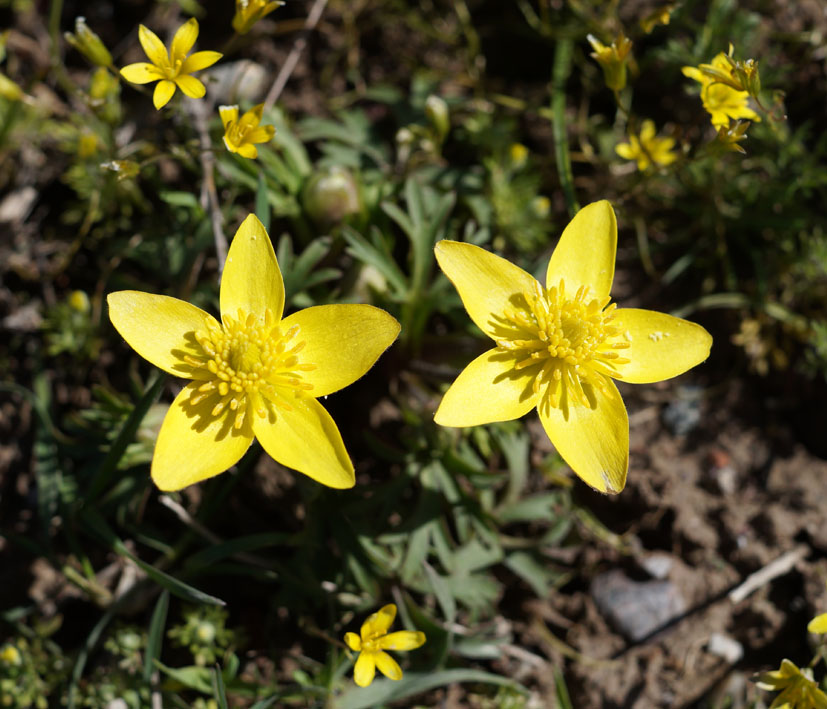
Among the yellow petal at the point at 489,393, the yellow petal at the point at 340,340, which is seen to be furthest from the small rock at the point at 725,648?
the yellow petal at the point at 340,340

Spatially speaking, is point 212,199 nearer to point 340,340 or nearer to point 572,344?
point 340,340

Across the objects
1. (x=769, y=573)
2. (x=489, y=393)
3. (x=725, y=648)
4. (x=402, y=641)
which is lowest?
(x=725, y=648)

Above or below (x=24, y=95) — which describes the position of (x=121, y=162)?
above

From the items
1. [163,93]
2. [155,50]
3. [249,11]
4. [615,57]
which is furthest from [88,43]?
[615,57]

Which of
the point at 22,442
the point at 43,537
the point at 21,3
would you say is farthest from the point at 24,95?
the point at 43,537

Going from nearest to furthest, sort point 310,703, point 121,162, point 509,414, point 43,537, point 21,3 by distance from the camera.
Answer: point 509,414 < point 121,162 < point 310,703 < point 43,537 < point 21,3

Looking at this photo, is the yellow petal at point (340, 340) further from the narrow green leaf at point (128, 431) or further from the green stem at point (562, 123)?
the green stem at point (562, 123)

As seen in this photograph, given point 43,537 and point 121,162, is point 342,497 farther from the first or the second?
point 121,162
